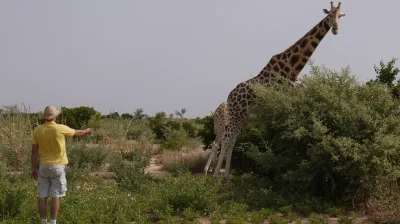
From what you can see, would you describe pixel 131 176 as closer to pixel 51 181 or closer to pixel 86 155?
pixel 51 181

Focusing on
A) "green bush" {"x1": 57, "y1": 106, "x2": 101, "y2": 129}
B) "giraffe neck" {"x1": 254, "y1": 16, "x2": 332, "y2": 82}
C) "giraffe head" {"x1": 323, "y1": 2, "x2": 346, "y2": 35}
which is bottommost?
"green bush" {"x1": 57, "y1": 106, "x2": 101, "y2": 129}

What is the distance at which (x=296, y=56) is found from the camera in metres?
10.3

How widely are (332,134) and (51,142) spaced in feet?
15.1

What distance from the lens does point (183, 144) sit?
18.1 m

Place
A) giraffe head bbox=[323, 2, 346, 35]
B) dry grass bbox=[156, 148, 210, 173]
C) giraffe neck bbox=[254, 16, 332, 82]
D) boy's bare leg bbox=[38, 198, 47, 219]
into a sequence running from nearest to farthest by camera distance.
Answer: boy's bare leg bbox=[38, 198, 47, 219] → giraffe head bbox=[323, 2, 346, 35] → giraffe neck bbox=[254, 16, 332, 82] → dry grass bbox=[156, 148, 210, 173]

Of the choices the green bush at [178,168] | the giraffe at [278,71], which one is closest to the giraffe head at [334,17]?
the giraffe at [278,71]

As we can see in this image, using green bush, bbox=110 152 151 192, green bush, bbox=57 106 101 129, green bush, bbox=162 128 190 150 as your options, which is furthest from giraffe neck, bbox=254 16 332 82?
green bush, bbox=57 106 101 129

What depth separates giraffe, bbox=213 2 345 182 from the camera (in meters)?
10.2

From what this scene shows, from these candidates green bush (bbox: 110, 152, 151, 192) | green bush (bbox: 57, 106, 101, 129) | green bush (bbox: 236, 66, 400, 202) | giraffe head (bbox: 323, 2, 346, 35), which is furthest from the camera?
green bush (bbox: 57, 106, 101, 129)

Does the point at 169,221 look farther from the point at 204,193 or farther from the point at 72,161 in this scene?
the point at 72,161

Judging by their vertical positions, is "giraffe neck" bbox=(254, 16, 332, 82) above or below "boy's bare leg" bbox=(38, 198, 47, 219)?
above

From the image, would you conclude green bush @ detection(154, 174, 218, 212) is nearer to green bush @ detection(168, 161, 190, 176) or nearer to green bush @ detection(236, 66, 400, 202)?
green bush @ detection(236, 66, 400, 202)

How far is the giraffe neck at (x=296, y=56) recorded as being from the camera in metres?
10.3

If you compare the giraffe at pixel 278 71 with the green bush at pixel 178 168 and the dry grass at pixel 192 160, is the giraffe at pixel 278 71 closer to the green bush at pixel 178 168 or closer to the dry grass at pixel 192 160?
the green bush at pixel 178 168
